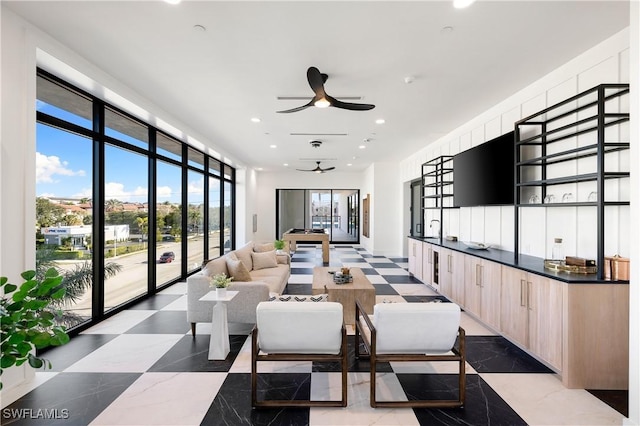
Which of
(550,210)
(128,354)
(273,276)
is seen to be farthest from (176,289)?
(550,210)

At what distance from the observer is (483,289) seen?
388cm

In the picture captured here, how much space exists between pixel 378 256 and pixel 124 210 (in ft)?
23.2

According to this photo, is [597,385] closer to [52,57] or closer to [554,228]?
[554,228]

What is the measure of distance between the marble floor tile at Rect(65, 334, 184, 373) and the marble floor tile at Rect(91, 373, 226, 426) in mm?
307

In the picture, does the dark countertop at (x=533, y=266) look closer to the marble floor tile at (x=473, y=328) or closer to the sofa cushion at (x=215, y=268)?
the marble floor tile at (x=473, y=328)

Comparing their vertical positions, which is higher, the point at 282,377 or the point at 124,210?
the point at 124,210

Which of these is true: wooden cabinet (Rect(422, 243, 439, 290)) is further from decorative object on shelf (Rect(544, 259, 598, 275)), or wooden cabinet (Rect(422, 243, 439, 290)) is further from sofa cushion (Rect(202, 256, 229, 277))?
sofa cushion (Rect(202, 256, 229, 277))

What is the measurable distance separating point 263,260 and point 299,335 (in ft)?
10.7

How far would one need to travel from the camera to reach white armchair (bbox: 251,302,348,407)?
2.27 metres

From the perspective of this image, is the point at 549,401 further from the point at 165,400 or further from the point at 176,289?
the point at 176,289

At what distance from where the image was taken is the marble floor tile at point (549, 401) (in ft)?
7.22

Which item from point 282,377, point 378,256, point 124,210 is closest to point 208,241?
point 124,210

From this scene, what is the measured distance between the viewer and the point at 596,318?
2549mm

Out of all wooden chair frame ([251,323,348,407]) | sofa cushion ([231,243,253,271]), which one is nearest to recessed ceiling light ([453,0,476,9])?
wooden chair frame ([251,323,348,407])
